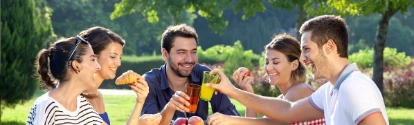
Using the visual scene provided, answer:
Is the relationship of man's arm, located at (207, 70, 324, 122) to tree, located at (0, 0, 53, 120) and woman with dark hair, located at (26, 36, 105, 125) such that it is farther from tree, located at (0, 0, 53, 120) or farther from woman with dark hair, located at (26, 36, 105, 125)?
tree, located at (0, 0, 53, 120)

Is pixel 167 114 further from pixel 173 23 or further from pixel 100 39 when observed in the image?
pixel 173 23

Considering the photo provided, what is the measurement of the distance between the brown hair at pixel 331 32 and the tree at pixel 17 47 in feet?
27.5

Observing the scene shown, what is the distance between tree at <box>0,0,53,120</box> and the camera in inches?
471

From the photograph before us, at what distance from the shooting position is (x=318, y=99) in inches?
186

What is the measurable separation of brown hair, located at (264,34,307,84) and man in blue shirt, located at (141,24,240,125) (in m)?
0.61

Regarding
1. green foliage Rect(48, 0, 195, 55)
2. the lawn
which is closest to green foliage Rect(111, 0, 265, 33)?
the lawn

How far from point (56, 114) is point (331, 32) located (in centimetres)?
154

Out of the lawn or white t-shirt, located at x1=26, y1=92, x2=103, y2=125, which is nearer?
white t-shirt, located at x1=26, y1=92, x2=103, y2=125

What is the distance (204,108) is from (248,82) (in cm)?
58

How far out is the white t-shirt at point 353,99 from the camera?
3.84 meters

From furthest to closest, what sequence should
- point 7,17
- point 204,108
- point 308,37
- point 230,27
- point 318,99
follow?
1. point 230,27
2. point 7,17
3. point 204,108
4. point 318,99
5. point 308,37

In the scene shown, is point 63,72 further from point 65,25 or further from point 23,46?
point 65,25

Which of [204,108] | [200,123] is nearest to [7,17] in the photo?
[204,108]

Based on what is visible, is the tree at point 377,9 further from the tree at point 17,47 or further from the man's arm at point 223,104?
the man's arm at point 223,104
